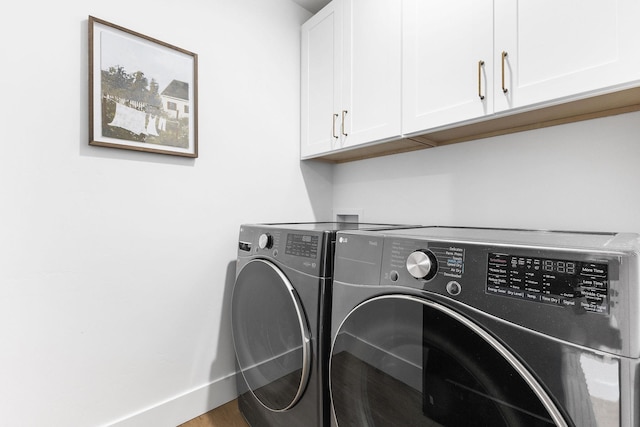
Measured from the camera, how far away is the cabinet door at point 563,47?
83cm

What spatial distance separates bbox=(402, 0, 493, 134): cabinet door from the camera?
1096 millimetres

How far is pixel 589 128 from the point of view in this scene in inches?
45.4

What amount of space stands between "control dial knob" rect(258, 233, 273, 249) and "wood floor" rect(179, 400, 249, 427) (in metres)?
0.87

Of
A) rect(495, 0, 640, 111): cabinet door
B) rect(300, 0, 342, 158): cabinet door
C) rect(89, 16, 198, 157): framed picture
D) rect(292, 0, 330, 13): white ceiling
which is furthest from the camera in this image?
rect(292, 0, 330, 13): white ceiling

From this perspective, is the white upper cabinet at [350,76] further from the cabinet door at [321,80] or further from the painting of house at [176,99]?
the painting of house at [176,99]

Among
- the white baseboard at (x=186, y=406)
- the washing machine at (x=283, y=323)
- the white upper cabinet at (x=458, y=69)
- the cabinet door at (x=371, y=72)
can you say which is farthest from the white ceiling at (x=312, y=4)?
the white baseboard at (x=186, y=406)

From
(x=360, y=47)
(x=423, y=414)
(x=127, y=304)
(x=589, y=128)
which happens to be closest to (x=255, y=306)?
(x=127, y=304)

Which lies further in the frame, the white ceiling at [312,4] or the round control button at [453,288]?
the white ceiling at [312,4]

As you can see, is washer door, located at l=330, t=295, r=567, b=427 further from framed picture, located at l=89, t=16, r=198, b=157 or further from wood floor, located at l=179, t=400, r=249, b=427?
framed picture, located at l=89, t=16, r=198, b=157

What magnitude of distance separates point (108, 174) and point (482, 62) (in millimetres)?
1497

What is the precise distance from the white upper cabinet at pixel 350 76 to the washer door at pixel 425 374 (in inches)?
34.4

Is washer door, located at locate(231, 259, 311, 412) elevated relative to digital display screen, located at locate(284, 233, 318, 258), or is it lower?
lower

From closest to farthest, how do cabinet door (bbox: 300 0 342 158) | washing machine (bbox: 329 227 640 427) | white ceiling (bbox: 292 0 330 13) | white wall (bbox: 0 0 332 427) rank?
washing machine (bbox: 329 227 640 427) < white wall (bbox: 0 0 332 427) < cabinet door (bbox: 300 0 342 158) < white ceiling (bbox: 292 0 330 13)

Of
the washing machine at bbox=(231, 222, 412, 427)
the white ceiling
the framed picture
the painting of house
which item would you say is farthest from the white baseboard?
the white ceiling
